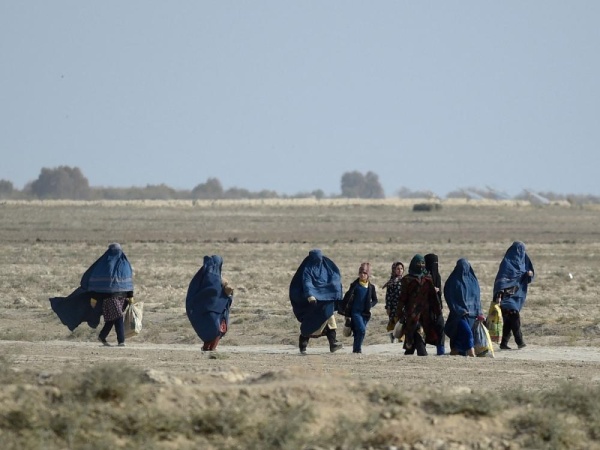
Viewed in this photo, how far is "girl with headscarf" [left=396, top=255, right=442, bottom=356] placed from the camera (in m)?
17.3

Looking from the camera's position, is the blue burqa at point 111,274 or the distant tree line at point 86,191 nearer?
the blue burqa at point 111,274

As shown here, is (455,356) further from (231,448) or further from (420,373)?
(231,448)

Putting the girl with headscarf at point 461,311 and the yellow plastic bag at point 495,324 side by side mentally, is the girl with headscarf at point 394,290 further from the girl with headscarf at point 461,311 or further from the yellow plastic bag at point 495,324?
the yellow plastic bag at point 495,324

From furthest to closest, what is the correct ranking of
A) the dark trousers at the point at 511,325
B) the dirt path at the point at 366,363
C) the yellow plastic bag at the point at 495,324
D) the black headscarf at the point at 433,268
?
the dark trousers at the point at 511,325 < the yellow plastic bag at the point at 495,324 < the black headscarf at the point at 433,268 < the dirt path at the point at 366,363

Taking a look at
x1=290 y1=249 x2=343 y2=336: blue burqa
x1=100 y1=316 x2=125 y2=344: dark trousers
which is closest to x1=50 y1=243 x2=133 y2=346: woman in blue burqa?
x1=100 y1=316 x2=125 y2=344: dark trousers

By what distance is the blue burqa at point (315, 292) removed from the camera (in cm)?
1814

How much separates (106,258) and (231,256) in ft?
73.6

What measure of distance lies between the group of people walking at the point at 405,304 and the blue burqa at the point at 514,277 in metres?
0.39

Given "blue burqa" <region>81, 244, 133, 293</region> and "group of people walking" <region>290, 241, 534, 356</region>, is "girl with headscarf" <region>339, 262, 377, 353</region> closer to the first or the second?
"group of people walking" <region>290, 241, 534, 356</region>

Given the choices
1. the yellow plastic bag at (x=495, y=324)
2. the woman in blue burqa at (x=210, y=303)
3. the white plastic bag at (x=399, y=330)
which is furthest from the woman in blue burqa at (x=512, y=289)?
the woman in blue burqa at (x=210, y=303)

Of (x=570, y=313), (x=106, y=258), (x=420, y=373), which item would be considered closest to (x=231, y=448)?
(x=420, y=373)

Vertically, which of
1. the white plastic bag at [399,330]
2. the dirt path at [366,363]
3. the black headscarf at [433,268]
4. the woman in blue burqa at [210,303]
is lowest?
the dirt path at [366,363]

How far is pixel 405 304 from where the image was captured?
57.1ft

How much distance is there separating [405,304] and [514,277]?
2.65m
